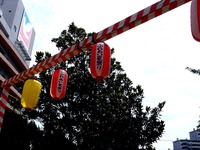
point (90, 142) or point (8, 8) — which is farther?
point (8, 8)

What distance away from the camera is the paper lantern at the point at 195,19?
375 centimetres

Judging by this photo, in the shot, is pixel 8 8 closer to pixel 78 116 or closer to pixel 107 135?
pixel 78 116

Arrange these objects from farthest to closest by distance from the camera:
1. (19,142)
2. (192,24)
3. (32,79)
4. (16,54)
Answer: (16,54)
(19,142)
(32,79)
(192,24)

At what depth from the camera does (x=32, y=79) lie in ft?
25.3

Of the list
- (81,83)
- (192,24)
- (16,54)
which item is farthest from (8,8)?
(192,24)

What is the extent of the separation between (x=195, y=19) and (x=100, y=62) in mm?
2462

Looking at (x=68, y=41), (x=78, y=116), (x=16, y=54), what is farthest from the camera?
(x=16, y=54)

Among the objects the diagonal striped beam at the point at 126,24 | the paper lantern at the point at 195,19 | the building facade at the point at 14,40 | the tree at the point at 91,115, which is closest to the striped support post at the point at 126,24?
the diagonal striped beam at the point at 126,24

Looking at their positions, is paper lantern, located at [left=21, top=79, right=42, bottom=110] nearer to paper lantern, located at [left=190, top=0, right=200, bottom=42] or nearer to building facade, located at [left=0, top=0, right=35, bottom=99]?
paper lantern, located at [left=190, top=0, right=200, bottom=42]

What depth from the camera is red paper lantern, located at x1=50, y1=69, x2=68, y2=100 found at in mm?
7200

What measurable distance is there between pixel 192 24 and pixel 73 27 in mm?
17389

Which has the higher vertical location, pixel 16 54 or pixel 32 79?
pixel 16 54

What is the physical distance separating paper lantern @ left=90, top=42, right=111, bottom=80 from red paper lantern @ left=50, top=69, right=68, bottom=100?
73.4 inches

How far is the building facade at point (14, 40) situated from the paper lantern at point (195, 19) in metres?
31.0
